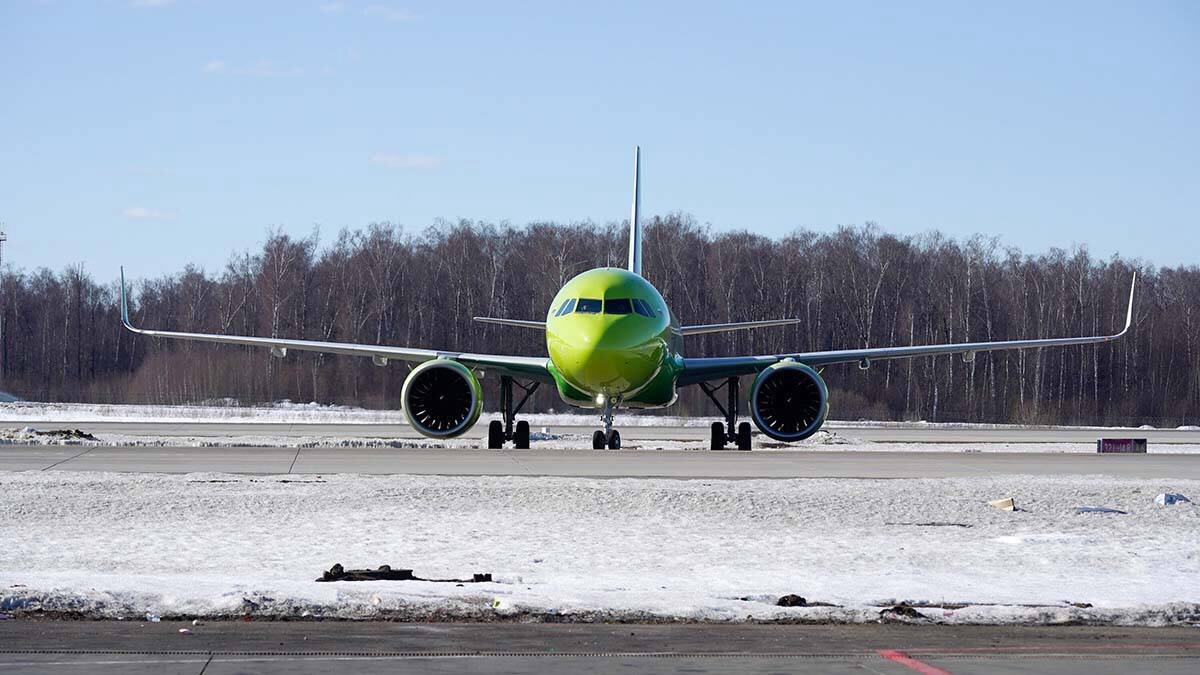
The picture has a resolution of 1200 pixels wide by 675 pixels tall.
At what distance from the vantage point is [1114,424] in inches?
2410

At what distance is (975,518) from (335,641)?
26.2 feet

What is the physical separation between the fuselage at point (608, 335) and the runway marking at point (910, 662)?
17479 millimetres

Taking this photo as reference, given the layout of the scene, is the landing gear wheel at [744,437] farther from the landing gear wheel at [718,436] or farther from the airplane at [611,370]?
the landing gear wheel at [718,436]

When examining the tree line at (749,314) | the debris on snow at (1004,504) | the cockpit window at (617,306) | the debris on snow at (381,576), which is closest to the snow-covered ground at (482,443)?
the cockpit window at (617,306)

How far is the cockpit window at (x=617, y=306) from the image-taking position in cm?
2536

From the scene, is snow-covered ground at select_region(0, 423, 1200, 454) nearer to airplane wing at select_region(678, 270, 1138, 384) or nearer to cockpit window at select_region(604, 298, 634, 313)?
airplane wing at select_region(678, 270, 1138, 384)

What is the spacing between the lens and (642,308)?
25781 millimetres

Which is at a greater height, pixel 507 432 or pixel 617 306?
pixel 617 306

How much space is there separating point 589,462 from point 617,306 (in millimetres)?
4649

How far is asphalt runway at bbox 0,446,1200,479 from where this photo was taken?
19172 mm

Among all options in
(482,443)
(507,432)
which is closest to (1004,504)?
(507,432)

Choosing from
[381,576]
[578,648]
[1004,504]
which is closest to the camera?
[578,648]

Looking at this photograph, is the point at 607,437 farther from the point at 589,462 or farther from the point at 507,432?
the point at 589,462

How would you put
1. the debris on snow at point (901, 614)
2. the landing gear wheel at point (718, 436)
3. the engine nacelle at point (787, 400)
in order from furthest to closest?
the landing gear wheel at point (718, 436) < the engine nacelle at point (787, 400) < the debris on snow at point (901, 614)
